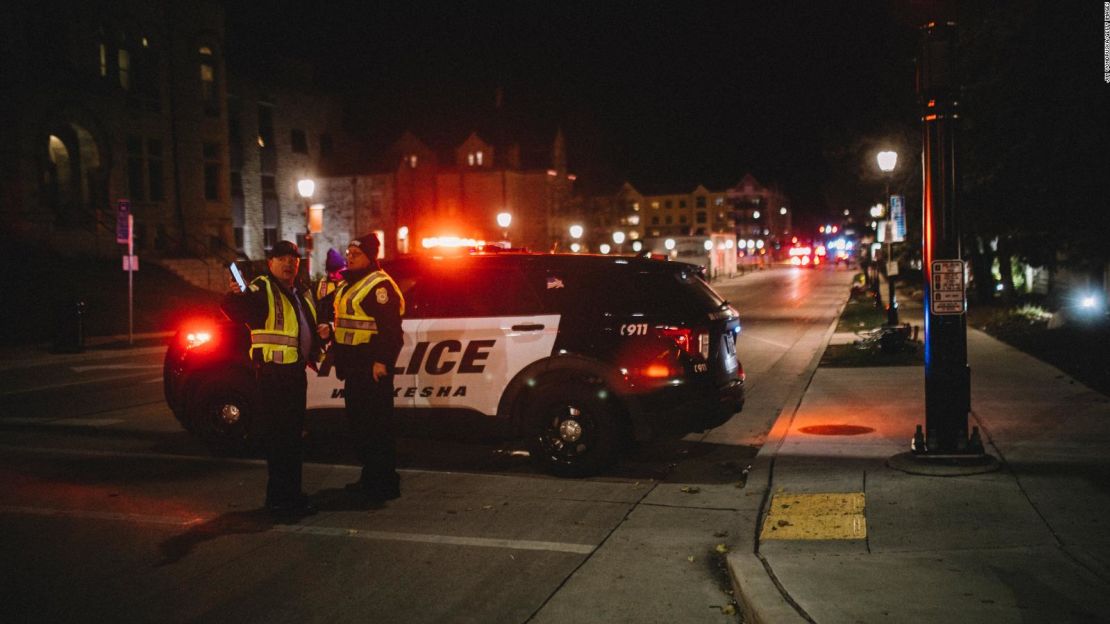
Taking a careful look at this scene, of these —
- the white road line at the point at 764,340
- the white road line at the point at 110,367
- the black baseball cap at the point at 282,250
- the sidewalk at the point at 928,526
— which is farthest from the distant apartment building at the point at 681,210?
the black baseball cap at the point at 282,250

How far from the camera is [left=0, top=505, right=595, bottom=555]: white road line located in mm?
6145

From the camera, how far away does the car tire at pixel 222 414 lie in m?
8.87

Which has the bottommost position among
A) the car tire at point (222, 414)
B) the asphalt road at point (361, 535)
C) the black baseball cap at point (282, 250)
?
the asphalt road at point (361, 535)

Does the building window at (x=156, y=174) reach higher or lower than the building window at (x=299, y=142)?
lower

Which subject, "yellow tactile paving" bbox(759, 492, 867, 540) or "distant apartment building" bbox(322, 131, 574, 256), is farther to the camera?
"distant apartment building" bbox(322, 131, 574, 256)

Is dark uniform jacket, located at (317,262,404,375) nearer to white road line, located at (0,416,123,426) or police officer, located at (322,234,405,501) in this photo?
police officer, located at (322,234,405,501)

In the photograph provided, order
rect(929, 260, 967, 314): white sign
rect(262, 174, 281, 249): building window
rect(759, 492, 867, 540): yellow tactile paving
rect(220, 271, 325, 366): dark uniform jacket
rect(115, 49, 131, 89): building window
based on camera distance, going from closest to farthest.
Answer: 1. rect(759, 492, 867, 540): yellow tactile paving
2. rect(220, 271, 325, 366): dark uniform jacket
3. rect(929, 260, 967, 314): white sign
4. rect(115, 49, 131, 89): building window
5. rect(262, 174, 281, 249): building window

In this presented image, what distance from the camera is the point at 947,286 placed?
724 cm

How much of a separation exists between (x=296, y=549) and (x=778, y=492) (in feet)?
11.6

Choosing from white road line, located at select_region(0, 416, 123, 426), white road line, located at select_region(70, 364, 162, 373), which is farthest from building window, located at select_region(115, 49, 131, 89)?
white road line, located at select_region(0, 416, 123, 426)

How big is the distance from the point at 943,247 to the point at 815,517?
2.37 m

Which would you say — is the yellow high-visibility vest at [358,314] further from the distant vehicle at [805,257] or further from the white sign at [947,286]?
the distant vehicle at [805,257]

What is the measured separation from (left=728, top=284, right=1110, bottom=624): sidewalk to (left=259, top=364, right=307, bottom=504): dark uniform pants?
318 centimetres

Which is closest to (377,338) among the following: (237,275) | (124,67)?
(237,275)
